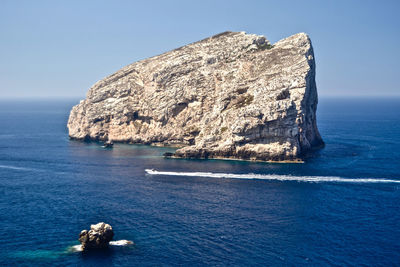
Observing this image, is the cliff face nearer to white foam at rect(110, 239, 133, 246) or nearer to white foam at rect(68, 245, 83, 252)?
white foam at rect(110, 239, 133, 246)

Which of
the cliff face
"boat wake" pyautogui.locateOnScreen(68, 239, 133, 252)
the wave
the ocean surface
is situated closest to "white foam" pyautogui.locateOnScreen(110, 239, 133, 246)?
"boat wake" pyautogui.locateOnScreen(68, 239, 133, 252)

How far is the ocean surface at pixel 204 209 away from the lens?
60.8 metres

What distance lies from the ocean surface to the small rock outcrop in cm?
162

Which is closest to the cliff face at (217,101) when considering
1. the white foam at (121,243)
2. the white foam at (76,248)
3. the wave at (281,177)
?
the wave at (281,177)

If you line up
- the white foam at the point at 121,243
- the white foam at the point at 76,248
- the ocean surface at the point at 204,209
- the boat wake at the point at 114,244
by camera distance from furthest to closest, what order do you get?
the white foam at the point at 121,243, the boat wake at the point at 114,244, the white foam at the point at 76,248, the ocean surface at the point at 204,209

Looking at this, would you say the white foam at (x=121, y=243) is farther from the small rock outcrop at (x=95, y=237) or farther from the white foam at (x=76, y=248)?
the white foam at (x=76, y=248)

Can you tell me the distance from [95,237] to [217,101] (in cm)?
8733

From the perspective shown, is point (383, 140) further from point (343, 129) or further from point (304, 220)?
point (304, 220)

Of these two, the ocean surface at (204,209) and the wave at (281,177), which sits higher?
the wave at (281,177)

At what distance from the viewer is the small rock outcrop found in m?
62.6

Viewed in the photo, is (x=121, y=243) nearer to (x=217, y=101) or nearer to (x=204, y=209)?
Answer: (x=204, y=209)

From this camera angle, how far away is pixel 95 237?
62.8 m

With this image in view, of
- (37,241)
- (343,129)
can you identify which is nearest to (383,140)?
(343,129)

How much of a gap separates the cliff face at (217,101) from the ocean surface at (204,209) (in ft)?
28.3
